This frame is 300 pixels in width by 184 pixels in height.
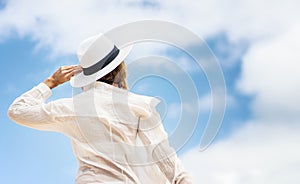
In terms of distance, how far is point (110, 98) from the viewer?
2.88 metres

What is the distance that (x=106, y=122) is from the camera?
9.16 feet

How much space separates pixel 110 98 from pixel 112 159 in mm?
397

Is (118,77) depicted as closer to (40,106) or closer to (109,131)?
(109,131)

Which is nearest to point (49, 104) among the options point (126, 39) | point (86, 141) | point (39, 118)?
point (39, 118)

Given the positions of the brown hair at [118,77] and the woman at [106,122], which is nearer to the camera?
the woman at [106,122]

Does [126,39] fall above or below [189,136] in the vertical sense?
above

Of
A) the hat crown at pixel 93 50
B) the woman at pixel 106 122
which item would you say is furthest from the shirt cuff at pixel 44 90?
the hat crown at pixel 93 50

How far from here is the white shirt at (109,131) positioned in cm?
274

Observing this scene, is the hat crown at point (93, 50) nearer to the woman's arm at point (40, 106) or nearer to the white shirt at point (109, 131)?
the woman's arm at point (40, 106)

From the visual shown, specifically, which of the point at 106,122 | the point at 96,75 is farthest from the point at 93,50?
the point at 106,122

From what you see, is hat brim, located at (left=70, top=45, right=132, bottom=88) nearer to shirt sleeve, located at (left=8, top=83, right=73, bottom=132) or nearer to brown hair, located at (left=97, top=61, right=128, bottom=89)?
brown hair, located at (left=97, top=61, right=128, bottom=89)

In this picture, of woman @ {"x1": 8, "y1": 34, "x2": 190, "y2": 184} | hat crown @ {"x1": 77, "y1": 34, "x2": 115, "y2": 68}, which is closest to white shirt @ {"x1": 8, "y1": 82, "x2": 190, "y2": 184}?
woman @ {"x1": 8, "y1": 34, "x2": 190, "y2": 184}

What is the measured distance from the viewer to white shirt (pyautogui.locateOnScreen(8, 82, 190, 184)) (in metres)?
2.74

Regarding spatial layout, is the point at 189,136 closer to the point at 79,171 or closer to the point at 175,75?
the point at 175,75
